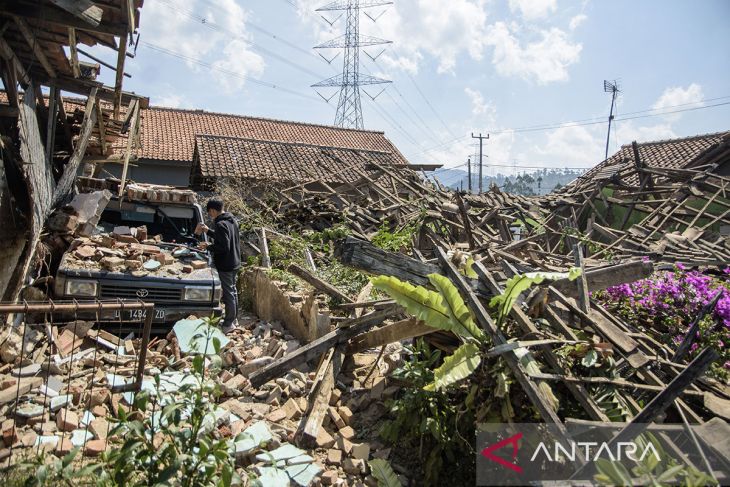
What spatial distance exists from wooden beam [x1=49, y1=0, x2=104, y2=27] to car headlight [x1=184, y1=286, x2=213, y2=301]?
11.5 ft

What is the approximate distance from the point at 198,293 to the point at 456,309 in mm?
3846

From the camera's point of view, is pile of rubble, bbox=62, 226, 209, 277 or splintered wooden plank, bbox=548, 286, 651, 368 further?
pile of rubble, bbox=62, 226, 209, 277

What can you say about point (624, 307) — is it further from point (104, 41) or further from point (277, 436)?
point (104, 41)

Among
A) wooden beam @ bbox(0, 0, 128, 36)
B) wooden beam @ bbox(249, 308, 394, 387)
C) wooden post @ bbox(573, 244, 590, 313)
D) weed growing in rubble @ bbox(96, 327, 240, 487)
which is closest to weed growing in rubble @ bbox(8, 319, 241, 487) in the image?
weed growing in rubble @ bbox(96, 327, 240, 487)

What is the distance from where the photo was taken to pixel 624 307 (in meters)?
5.49

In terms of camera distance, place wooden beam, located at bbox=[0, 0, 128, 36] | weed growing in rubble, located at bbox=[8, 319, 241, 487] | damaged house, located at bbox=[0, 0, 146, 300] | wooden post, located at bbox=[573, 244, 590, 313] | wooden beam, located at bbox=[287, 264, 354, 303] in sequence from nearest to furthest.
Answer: weed growing in rubble, located at bbox=[8, 319, 241, 487], wooden post, located at bbox=[573, 244, 590, 313], wooden beam, located at bbox=[0, 0, 128, 36], damaged house, located at bbox=[0, 0, 146, 300], wooden beam, located at bbox=[287, 264, 354, 303]

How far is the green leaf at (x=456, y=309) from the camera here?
13.3ft

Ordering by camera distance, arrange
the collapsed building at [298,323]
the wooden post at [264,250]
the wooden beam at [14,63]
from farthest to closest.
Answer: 1. the wooden post at [264,250]
2. the wooden beam at [14,63]
3. the collapsed building at [298,323]

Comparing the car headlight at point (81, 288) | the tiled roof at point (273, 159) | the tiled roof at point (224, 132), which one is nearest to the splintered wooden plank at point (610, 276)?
the car headlight at point (81, 288)

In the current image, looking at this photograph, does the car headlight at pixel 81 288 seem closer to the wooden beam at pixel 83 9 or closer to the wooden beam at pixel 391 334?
the wooden beam at pixel 83 9

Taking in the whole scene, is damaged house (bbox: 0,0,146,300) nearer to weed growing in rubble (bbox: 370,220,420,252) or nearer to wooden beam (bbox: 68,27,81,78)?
wooden beam (bbox: 68,27,81,78)

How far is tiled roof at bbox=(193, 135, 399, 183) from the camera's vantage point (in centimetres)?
1803

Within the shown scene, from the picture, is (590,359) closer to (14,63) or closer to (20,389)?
(20,389)

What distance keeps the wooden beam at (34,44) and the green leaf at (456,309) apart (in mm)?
6041
